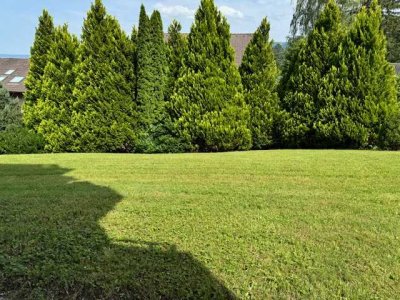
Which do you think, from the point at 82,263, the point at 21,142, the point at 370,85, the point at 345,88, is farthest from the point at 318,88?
the point at 21,142

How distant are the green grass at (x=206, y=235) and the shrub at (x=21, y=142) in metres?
4.59

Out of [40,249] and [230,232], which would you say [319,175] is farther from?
[40,249]

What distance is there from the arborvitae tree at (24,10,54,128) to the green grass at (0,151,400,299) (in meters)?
5.77

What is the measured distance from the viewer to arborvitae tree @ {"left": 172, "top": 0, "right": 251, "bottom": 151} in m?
9.54

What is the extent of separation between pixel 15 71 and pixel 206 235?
96.0ft

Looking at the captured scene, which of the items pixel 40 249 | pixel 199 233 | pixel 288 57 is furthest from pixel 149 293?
pixel 288 57

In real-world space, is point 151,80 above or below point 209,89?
above

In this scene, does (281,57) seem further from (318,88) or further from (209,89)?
(209,89)

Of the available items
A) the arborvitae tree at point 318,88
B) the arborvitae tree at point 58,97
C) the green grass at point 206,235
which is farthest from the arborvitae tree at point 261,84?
the arborvitae tree at point 58,97

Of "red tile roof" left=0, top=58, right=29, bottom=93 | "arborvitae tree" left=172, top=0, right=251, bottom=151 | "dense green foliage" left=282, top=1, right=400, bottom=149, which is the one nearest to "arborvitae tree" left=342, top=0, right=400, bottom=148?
"dense green foliage" left=282, top=1, right=400, bottom=149

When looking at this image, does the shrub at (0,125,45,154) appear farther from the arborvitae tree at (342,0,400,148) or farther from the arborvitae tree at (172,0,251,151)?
the arborvitae tree at (342,0,400,148)

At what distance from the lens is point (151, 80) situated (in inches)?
400

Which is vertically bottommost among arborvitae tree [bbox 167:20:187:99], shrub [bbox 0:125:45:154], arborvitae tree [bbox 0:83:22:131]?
shrub [bbox 0:125:45:154]

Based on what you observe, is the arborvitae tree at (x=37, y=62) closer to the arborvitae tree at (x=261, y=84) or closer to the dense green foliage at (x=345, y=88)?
the arborvitae tree at (x=261, y=84)
